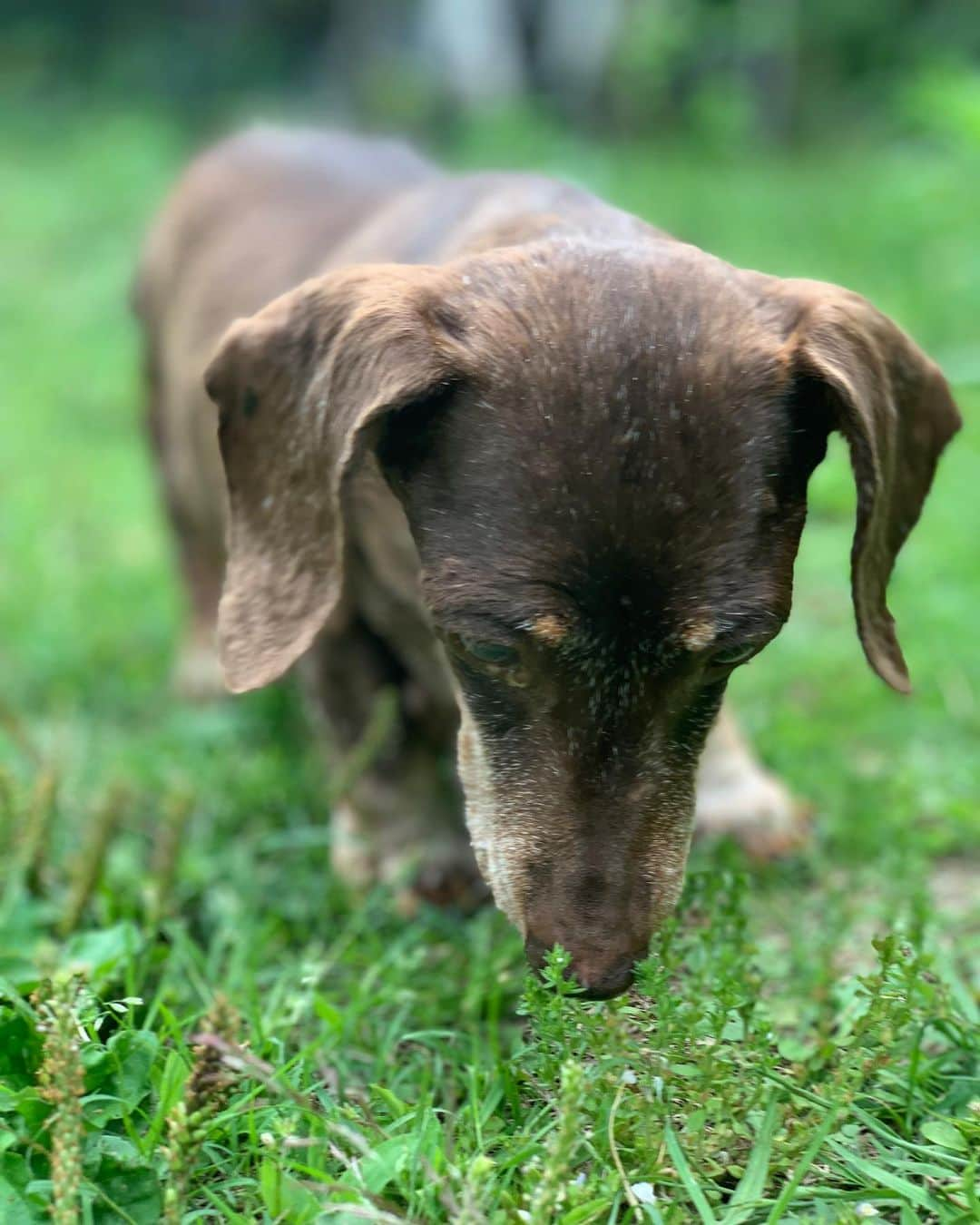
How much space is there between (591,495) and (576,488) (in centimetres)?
3

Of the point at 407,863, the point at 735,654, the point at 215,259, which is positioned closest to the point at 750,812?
the point at 407,863

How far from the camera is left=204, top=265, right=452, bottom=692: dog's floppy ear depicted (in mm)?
2736

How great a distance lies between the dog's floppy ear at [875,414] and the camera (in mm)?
2682

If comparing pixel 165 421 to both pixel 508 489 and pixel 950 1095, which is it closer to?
pixel 508 489

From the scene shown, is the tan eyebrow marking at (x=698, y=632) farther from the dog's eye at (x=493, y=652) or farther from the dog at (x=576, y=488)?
the dog's eye at (x=493, y=652)

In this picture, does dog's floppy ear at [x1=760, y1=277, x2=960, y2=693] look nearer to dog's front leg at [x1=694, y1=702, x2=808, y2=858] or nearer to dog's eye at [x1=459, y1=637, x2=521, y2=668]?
dog's eye at [x1=459, y1=637, x2=521, y2=668]

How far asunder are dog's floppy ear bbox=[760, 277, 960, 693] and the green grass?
1.91 feet

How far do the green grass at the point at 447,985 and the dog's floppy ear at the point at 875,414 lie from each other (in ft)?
1.91

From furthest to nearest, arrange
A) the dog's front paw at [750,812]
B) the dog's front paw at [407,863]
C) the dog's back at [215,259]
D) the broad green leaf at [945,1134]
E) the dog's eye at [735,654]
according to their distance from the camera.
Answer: the dog's back at [215,259] → the dog's front paw at [750,812] → the dog's front paw at [407,863] → the dog's eye at [735,654] → the broad green leaf at [945,1134]

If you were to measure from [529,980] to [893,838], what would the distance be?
1.64 meters

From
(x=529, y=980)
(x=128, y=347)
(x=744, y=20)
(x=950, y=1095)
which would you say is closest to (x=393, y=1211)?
(x=529, y=980)

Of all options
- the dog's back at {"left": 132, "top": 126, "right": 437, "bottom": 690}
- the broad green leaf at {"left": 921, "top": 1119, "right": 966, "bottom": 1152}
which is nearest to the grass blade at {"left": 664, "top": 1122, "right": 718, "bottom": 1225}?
the broad green leaf at {"left": 921, "top": 1119, "right": 966, "bottom": 1152}

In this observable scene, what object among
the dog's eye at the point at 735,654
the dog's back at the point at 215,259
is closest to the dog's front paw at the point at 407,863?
the dog's back at the point at 215,259

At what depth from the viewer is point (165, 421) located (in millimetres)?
5336
